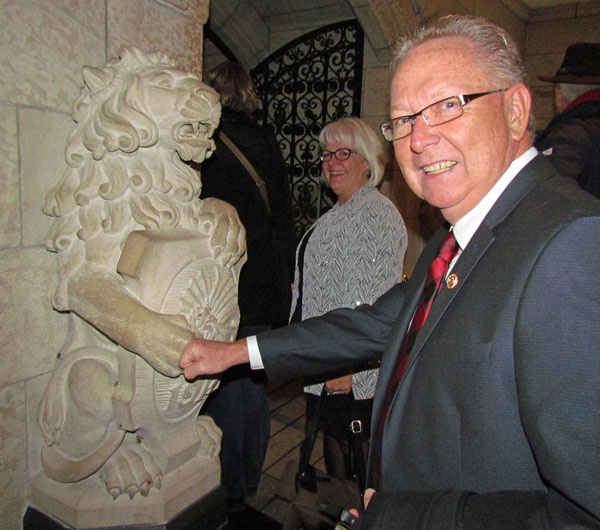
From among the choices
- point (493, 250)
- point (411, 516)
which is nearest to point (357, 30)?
point (493, 250)

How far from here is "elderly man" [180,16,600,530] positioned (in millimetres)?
742

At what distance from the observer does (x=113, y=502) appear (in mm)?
1478

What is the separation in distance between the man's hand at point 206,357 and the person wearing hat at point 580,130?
50.6 inches

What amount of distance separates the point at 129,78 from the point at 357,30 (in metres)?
3.30

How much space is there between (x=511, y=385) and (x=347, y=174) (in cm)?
168

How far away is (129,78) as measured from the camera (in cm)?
140

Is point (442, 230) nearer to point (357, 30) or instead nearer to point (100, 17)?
point (100, 17)

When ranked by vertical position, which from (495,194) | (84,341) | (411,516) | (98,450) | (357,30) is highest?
(357,30)

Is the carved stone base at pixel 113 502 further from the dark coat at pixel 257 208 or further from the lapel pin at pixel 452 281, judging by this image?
the lapel pin at pixel 452 281

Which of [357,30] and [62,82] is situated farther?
[357,30]

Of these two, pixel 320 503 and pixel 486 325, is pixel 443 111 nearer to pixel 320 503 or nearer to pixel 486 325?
pixel 486 325

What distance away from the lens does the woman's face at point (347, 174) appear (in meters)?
2.39

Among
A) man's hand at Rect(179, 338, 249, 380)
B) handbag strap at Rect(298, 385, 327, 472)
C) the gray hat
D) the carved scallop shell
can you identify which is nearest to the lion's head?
the carved scallop shell

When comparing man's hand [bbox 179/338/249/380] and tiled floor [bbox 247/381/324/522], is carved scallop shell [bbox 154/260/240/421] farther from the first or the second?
tiled floor [bbox 247/381/324/522]
